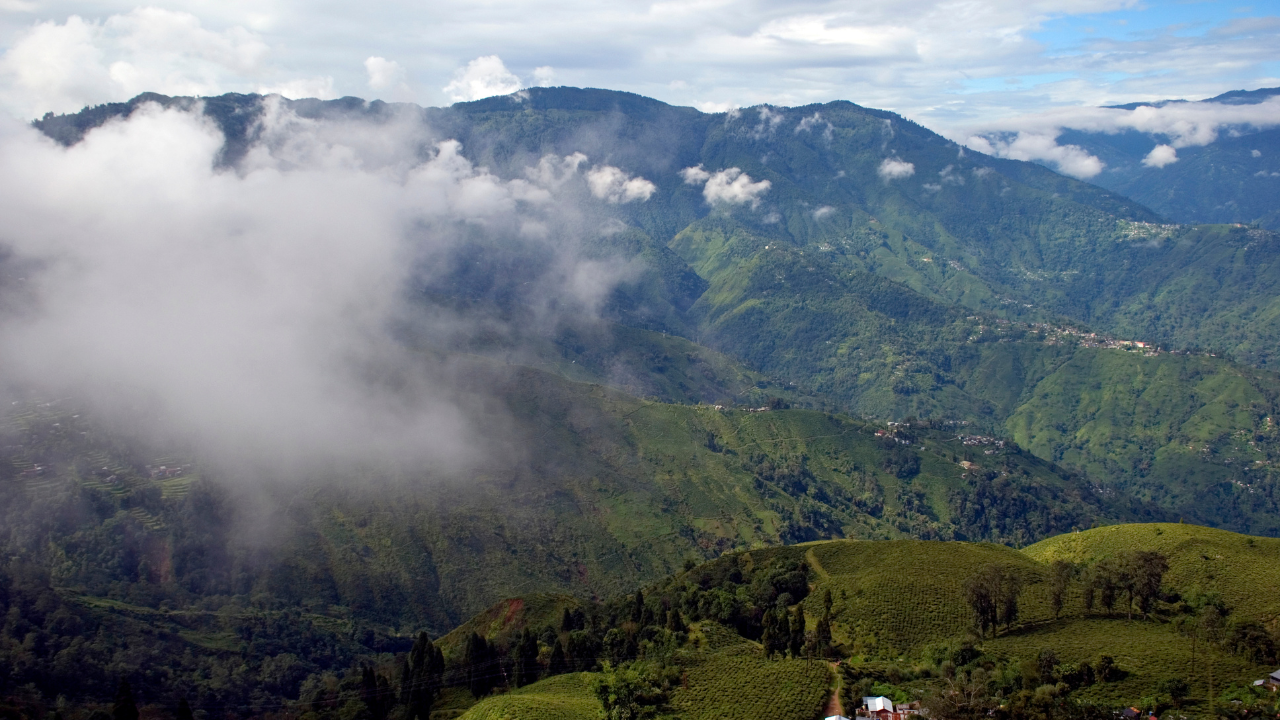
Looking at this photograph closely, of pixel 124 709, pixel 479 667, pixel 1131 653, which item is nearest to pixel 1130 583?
pixel 1131 653

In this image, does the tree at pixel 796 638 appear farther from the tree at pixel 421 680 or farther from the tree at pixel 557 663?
the tree at pixel 421 680

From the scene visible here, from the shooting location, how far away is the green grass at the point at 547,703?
236 ft

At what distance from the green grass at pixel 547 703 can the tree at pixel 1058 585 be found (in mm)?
44859

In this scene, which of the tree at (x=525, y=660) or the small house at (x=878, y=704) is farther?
the tree at (x=525, y=660)

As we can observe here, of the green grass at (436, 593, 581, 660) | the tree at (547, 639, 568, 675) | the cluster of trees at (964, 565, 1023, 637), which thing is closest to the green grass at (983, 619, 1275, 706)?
the cluster of trees at (964, 565, 1023, 637)

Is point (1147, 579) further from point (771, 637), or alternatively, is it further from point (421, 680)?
point (421, 680)

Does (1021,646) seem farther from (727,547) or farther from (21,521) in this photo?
(21,521)

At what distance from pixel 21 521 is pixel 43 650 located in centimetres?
5320

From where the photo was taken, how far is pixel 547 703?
2972 inches

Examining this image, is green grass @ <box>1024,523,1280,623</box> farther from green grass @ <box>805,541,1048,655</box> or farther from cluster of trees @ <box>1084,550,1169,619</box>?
green grass @ <box>805,541,1048,655</box>

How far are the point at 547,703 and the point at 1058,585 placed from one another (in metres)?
50.2

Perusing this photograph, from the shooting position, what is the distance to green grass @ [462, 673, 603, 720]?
72000mm

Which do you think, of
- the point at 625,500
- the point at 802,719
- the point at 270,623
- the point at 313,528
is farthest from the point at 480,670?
the point at 625,500

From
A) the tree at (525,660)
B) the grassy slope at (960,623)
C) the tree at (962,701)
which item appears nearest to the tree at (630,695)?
the grassy slope at (960,623)
